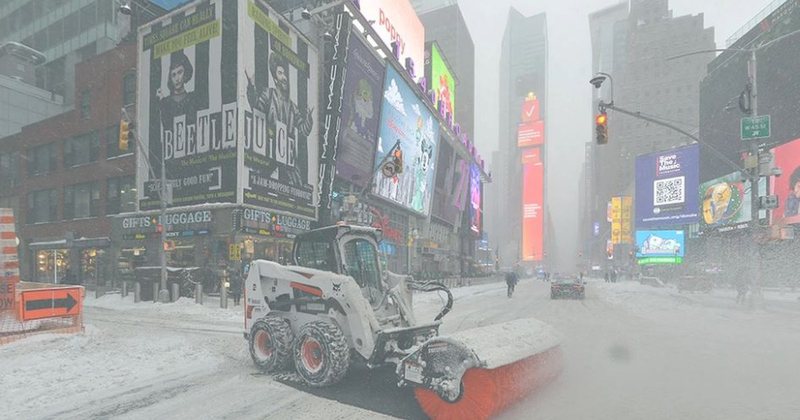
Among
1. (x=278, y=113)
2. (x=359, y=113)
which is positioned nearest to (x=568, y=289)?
(x=359, y=113)

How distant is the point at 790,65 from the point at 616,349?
51455 mm

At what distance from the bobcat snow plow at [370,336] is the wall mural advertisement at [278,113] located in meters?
19.6

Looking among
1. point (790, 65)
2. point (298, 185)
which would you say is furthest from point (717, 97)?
point (298, 185)

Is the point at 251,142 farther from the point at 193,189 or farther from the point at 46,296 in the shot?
the point at 46,296

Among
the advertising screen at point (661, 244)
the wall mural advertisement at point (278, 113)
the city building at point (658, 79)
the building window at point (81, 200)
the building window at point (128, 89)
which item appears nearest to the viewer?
the wall mural advertisement at point (278, 113)

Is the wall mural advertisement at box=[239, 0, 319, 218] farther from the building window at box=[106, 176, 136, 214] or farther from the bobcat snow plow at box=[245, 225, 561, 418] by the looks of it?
the bobcat snow plow at box=[245, 225, 561, 418]

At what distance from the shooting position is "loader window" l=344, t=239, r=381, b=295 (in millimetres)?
7557

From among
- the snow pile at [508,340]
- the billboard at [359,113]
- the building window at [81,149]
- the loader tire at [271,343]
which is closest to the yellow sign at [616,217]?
the billboard at [359,113]

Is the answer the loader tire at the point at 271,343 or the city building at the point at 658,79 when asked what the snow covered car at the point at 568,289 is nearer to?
the loader tire at the point at 271,343

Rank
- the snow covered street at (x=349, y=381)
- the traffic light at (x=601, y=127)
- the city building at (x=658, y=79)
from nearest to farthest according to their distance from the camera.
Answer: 1. the snow covered street at (x=349, y=381)
2. the traffic light at (x=601, y=127)
3. the city building at (x=658, y=79)

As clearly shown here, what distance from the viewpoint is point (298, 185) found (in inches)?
1207

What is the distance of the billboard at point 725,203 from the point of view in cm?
5312

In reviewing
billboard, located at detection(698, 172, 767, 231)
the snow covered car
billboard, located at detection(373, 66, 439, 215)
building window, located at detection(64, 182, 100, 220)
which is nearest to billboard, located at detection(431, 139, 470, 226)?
billboard, located at detection(373, 66, 439, 215)

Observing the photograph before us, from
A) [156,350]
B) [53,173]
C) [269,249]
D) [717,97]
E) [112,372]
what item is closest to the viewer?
[112,372]
